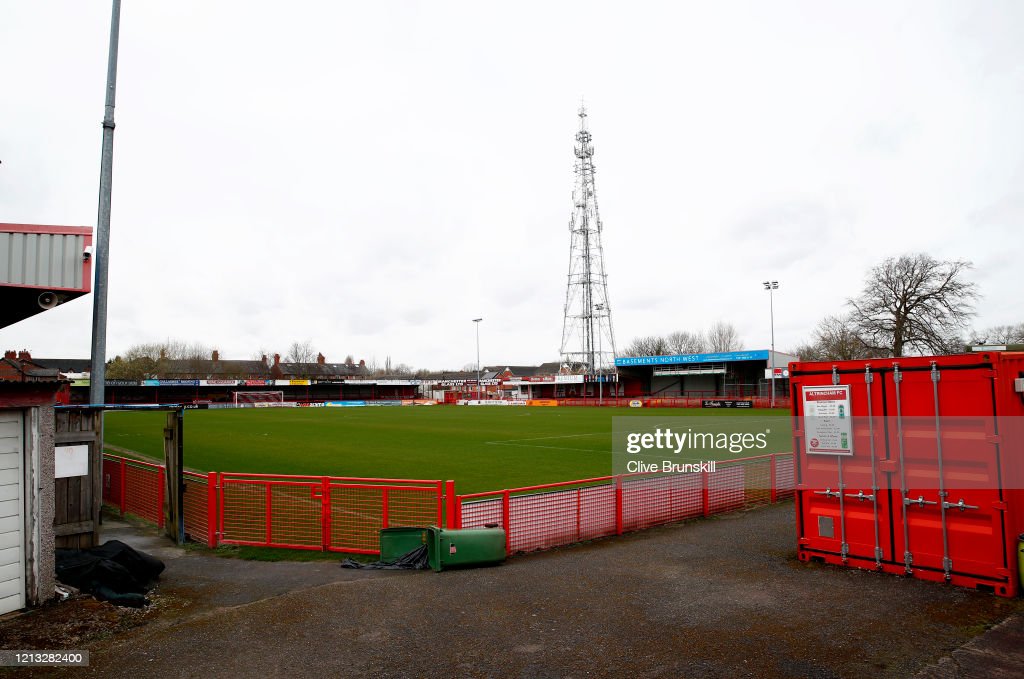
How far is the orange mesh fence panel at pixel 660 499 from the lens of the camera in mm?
11664

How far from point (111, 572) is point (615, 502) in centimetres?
755

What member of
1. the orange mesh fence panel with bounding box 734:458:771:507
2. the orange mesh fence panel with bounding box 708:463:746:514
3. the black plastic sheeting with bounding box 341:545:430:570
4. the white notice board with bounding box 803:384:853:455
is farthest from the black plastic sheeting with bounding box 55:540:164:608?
the orange mesh fence panel with bounding box 734:458:771:507

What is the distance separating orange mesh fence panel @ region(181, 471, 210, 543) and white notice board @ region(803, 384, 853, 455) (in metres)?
9.56

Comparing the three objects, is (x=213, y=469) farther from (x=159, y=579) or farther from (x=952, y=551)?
(x=952, y=551)

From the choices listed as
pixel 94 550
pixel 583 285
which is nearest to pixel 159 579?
pixel 94 550

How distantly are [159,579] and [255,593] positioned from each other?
1617 millimetres

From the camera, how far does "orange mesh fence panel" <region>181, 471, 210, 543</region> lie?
36.7 ft

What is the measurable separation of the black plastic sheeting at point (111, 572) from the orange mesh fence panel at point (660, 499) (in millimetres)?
7423

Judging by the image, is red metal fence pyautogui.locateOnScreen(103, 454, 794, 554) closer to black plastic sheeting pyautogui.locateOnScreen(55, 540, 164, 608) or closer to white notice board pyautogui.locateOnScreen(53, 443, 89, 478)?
white notice board pyautogui.locateOnScreen(53, 443, 89, 478)

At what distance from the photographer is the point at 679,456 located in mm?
24516

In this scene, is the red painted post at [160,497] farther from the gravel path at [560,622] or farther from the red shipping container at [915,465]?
the red shipping container at [915,465]

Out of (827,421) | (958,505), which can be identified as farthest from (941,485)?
(827,421)

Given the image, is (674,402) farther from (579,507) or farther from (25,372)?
(25,372)

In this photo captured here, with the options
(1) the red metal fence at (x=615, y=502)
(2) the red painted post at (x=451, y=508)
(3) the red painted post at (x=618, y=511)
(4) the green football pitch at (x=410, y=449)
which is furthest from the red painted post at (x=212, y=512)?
(4) the green football pitch at (x=410, y=449)
